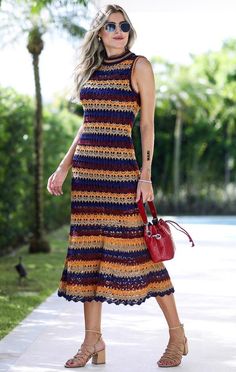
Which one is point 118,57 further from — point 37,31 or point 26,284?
point 37,31

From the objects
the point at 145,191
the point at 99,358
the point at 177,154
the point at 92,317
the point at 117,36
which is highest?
the point at 117,36

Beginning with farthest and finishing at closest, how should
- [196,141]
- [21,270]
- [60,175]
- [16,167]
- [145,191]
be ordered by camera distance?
[196,141] < [16,167] < [21,270] < [60,175] < [145,191]

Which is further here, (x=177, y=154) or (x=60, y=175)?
(x=177, y=154)

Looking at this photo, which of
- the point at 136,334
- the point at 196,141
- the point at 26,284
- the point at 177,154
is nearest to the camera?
the point at 136,334

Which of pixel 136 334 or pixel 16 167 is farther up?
pixel 136 334

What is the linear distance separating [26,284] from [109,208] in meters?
5.29

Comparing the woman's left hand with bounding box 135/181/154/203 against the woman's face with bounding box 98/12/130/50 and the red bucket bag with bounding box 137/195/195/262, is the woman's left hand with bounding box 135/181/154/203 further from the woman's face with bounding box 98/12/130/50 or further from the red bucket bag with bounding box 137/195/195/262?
the woman's face with bounding box 98/12/130/50

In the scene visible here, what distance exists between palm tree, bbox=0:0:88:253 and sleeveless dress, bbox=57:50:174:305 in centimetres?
869

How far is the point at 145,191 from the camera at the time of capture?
5590 mm

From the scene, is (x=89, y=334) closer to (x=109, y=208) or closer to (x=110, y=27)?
(x=109, y=208)

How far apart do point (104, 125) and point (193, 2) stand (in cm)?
2084

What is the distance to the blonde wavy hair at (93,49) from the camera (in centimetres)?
573

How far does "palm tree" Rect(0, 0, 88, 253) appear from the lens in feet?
48.7

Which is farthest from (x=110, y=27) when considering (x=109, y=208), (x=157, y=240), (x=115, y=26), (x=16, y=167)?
(x=16, y=167)
